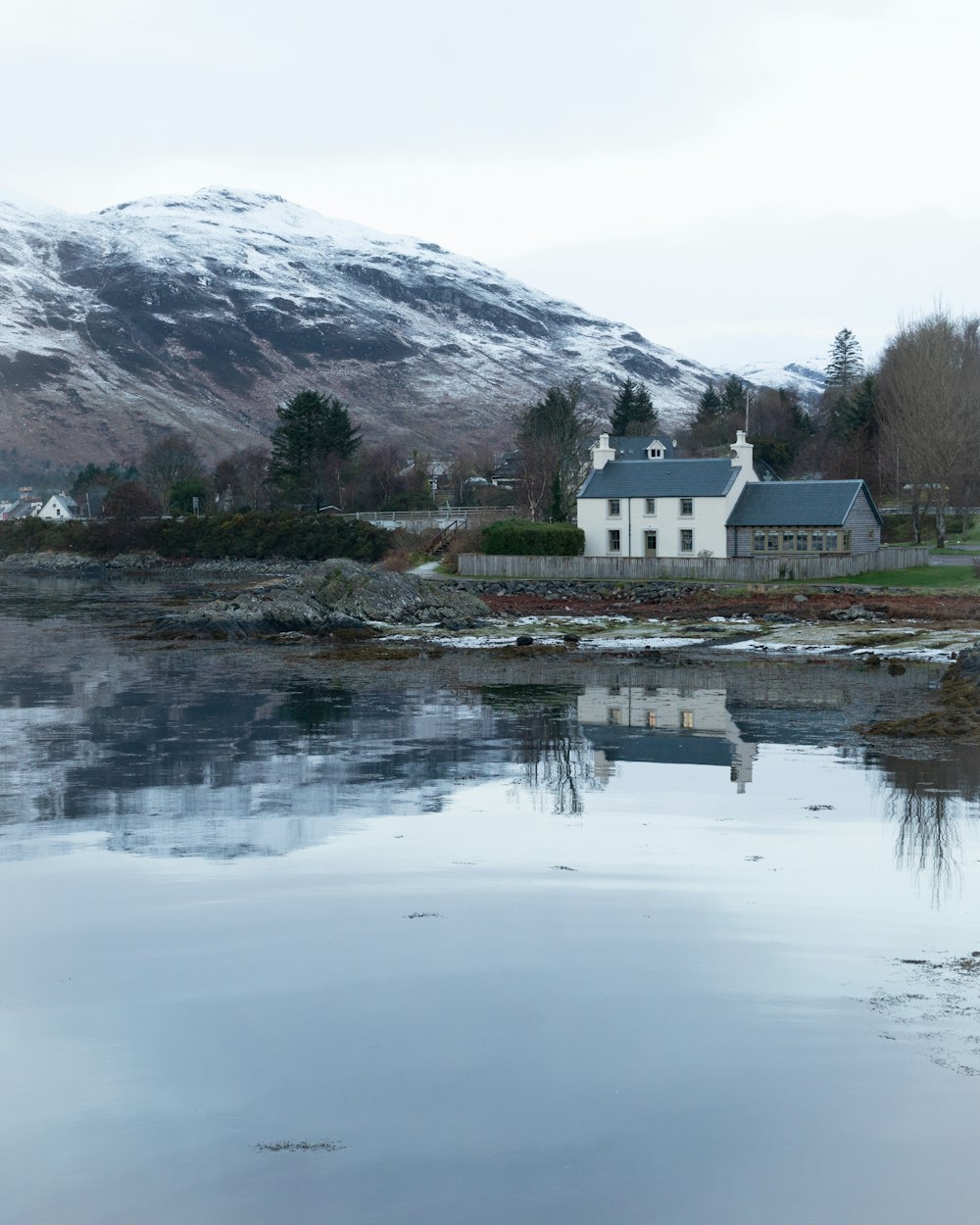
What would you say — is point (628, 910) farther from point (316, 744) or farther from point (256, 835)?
point (316, 744)

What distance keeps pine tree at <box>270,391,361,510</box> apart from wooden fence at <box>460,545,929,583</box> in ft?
171

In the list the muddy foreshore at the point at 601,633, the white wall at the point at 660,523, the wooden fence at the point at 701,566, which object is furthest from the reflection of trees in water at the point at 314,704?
the white wall at the point at 660,523

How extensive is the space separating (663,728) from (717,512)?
43952 millimetres

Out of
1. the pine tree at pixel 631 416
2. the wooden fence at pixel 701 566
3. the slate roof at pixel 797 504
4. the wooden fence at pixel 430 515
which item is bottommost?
the wooden fence at pixel 701 566

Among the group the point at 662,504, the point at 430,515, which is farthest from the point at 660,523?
the point at 430,515

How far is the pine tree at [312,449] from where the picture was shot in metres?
122

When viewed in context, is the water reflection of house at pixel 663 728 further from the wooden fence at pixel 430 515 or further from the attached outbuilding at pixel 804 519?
the wooden fence at pixel 430 515

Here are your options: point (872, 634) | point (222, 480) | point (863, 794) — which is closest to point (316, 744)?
point (863, 794)

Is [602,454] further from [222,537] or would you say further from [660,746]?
[660,746]

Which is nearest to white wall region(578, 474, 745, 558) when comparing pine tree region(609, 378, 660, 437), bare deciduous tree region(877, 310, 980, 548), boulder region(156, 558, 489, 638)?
bare deciduous tree region(877, 310, 980, 548)

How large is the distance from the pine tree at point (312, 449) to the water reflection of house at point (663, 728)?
92577 mm

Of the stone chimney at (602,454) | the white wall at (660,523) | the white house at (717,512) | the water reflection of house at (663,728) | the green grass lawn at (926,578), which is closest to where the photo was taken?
the water reflection of house at (663,728)

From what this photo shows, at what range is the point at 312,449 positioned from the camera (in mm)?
122625

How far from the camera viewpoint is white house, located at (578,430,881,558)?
219ft
